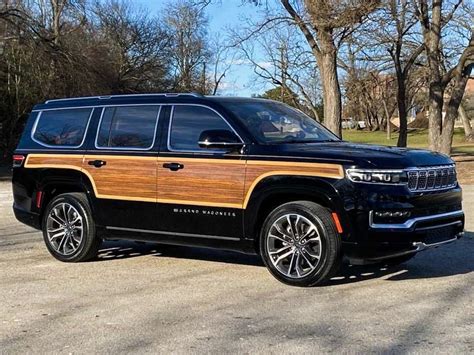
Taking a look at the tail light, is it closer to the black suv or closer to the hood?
the black suv

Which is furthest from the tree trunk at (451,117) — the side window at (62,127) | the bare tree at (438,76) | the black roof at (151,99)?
the side window at (62,127)

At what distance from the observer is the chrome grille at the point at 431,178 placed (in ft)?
21.0

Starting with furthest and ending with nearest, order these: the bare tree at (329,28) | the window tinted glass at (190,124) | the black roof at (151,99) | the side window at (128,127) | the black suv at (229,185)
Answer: the bare tree at (329,28) → the side window at (128,127) → the black roof at (151,99) → the window tinted glass at (190,124) → the black suv at (229,185)

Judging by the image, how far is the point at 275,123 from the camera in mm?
7469

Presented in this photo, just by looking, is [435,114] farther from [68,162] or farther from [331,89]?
[68,162]

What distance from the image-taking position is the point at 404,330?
5270 mm

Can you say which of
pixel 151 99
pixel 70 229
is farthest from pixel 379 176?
pixel 70 229

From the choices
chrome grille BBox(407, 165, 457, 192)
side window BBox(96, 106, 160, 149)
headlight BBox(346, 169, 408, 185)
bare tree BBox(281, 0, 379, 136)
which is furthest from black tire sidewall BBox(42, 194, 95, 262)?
bare tree BBox(281, 0, 379, 136)

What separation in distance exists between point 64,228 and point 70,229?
99mm

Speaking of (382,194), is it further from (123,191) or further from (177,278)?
(123,191)

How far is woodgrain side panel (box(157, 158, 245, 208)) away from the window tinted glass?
0.65 feet

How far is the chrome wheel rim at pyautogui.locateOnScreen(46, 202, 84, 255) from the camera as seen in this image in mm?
8289

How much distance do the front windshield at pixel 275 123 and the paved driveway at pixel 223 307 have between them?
5.03 feet

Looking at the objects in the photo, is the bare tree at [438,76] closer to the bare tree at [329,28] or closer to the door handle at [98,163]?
the bare tree at [329,28]
